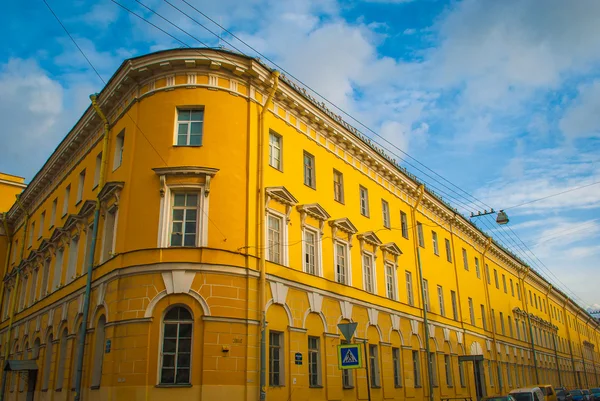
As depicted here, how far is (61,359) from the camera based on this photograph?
22.2 m

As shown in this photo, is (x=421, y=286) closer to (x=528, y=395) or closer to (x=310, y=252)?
(x=528, y=395)

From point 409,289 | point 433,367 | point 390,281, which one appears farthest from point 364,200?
point 433,367

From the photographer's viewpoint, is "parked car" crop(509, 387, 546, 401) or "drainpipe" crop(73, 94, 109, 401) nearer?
"drainpipe" crop(73, 94, 109, 401)

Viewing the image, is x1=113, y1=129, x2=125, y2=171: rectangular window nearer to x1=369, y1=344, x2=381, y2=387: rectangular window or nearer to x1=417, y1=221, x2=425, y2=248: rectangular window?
x1=369, y1=344, x2=381, y2=387: rectangular window

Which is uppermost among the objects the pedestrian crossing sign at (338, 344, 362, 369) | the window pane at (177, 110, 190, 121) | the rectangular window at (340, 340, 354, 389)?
the window pane at (177, 110, 190, 121)

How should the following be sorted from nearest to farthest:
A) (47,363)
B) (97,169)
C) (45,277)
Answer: (97,169) → (47,363) → (45,277)

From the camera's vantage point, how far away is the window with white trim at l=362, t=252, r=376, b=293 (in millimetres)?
26141

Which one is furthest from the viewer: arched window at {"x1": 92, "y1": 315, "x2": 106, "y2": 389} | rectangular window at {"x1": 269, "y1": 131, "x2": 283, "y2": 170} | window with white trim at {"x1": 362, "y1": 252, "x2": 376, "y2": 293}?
window with white trim at {"x1": 362, "y1": 252, "x2": 376, "y2": 293}

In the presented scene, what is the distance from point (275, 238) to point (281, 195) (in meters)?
1.59

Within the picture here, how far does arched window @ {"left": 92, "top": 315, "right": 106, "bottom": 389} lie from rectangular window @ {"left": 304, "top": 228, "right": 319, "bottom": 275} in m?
7.61

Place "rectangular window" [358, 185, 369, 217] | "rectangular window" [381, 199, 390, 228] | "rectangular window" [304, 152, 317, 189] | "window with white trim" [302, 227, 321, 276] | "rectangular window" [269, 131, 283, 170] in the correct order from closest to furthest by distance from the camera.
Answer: "rectangular window" [269, 131, 283, 170] < "window with white trim" [302, 227, 321, 276] < "rectangular window" [304, 152, 317, 189] < "rectangular window" [358, 185, 369, 217] < "rectangular window" [381, 199, 390, 228]

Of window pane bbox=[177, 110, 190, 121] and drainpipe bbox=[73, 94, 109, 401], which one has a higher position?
window pane bbox=[177, 110, 190, 121]

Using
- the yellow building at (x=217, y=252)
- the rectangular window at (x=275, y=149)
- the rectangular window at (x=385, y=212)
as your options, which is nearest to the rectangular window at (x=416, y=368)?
the yellow building at (x=217, y=252)

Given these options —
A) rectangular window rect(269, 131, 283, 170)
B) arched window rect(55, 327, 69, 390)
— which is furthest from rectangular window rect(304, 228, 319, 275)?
arched window rect(55, 327, 69, 390)
